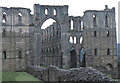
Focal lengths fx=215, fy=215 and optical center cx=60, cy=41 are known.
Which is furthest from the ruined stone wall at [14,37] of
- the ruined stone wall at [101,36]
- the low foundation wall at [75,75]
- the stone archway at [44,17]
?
the ruined stone wall at [101,36]

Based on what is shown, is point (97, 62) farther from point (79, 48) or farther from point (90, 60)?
point (79, 48)

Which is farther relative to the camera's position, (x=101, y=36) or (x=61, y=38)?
(x=101, y=36)

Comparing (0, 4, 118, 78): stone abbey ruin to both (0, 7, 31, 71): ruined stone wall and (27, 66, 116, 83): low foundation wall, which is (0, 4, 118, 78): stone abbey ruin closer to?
(0, 7, 31, 71): ruined stone wall

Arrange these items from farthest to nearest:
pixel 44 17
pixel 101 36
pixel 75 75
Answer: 1. pixel 101 36
2. pixel 44 17
3. pixel 75 75

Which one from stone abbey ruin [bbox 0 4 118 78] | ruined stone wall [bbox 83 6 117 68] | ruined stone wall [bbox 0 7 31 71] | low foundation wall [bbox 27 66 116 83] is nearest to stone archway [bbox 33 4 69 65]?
stone abbey ruin [bbox 0 4 118 78]

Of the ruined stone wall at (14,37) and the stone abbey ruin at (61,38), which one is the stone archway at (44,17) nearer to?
the stone abbey ruin at (61,38)

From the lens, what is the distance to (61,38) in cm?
2900

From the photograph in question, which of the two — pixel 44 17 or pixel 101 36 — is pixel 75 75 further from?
pixel 101 36

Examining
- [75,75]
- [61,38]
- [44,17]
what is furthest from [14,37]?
[75,75]

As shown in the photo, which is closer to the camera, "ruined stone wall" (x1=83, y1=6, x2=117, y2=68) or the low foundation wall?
the low foundation wall

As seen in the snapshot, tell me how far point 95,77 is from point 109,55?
2003 cm

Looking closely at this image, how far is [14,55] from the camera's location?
25344mm

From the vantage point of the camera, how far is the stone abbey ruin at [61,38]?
25.4m

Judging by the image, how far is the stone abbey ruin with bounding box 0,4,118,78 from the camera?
83.4ft
